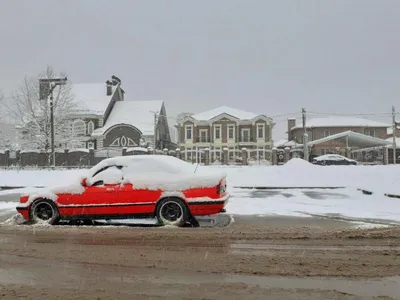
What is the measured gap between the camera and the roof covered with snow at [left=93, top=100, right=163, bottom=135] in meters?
62.7

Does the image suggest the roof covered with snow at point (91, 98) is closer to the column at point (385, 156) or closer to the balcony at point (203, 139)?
the balcony at point (203, 139)

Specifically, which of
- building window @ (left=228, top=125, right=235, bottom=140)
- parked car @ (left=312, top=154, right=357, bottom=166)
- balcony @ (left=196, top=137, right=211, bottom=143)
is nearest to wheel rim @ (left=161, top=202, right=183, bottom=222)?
parked car @ (left=312, top=154, right=357, bottom=166)

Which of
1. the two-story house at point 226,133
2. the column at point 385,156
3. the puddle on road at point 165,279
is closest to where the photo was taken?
the puddle on road at point 165,279

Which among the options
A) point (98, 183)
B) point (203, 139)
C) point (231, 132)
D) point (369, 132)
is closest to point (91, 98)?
point (203, 139)

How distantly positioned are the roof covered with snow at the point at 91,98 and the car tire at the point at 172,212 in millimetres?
54041

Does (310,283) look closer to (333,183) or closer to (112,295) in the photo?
(112,295)

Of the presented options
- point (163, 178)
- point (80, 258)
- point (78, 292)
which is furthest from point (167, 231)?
point (78, 292)

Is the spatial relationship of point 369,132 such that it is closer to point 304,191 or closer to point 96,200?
point 304,191

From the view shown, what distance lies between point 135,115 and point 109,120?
3835mm

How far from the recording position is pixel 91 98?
67438 mm

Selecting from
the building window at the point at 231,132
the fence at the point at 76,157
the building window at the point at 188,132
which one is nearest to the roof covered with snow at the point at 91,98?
the building window at the point at 188,132

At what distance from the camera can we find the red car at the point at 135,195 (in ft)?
32.3

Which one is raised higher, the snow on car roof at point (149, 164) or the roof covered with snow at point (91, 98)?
the roof covered with snow at point (91, 98)

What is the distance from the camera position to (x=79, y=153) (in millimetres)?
47625
